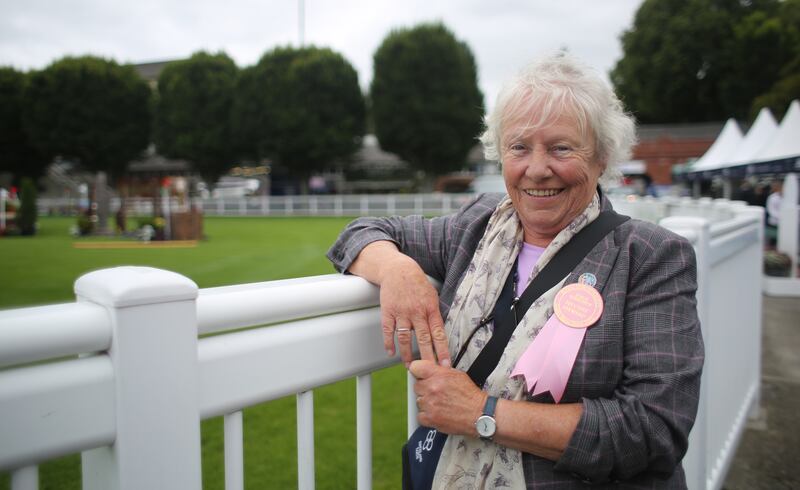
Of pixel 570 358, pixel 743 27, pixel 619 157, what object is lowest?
pixel 570 358

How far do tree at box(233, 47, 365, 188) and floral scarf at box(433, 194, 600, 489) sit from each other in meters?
36.2

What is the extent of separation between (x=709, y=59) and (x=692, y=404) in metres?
46.3

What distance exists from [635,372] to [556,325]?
0.69 feet

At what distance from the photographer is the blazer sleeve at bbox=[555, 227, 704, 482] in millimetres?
1347

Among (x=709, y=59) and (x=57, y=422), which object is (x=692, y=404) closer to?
(x=57, y=422)

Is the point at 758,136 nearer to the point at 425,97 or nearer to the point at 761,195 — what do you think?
the point at 761,195

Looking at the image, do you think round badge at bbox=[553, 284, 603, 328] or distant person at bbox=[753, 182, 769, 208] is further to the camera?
distant person at bbox=[753, 182, 769, 208]

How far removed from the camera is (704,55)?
4088 cm

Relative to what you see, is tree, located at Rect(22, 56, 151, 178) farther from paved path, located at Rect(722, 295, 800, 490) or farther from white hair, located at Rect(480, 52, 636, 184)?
white hair, located at Rect(480, 52, 636, 184)

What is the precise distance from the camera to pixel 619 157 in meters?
1.72

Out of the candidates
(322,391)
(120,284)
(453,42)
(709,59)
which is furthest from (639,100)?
(120,284)

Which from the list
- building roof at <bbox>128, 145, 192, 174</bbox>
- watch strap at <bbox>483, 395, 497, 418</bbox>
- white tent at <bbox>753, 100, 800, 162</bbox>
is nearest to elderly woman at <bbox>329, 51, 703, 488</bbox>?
watch strap at <bbox>483, 395, 497, 418</bbox>

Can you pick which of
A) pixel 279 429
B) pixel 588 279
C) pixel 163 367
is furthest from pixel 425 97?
pixel 163 367

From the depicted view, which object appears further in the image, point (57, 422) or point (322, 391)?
point (322, 391)
